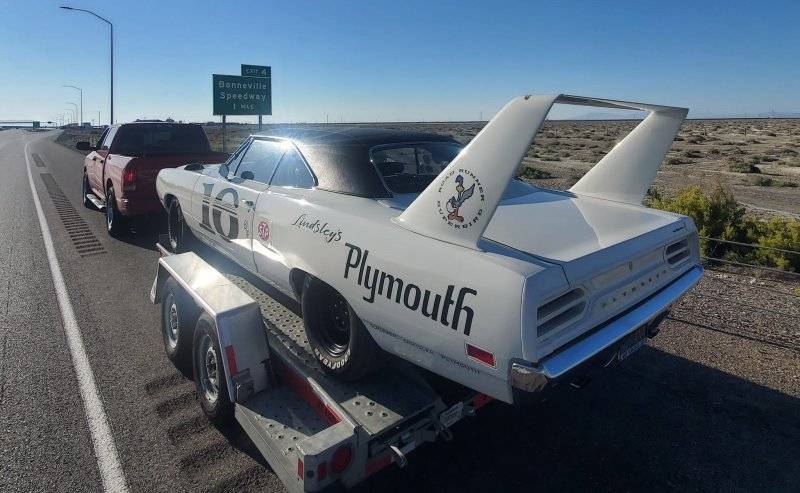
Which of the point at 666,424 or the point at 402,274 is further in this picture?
the point at 666,424

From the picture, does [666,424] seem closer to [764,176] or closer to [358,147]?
[358,147]

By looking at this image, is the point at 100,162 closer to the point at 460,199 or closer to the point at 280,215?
the point at 280,215

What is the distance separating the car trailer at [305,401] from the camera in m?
2.34

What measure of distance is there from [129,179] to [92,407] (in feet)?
16.2

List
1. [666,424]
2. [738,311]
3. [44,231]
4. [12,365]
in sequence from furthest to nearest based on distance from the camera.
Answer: [44,231]
[738,311]
[12,365]
[666,424]

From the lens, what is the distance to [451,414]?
267 cm

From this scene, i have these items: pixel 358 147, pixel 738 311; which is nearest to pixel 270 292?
pixel 358 147

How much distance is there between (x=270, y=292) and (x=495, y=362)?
257 centimetres

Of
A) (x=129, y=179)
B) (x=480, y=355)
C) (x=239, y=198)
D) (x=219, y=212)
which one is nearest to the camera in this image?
(x=480, y=355)

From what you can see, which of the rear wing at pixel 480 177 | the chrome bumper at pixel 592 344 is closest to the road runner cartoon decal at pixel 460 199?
the rear wing at pixel 480 177

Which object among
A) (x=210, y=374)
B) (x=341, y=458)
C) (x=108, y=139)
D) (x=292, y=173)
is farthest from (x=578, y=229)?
(x=108, y=139)

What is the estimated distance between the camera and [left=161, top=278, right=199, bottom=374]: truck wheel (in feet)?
12.0

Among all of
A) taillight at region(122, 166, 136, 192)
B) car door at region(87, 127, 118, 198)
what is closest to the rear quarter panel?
taillight at region(122, 166, 136, 192)

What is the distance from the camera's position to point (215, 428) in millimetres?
3295
